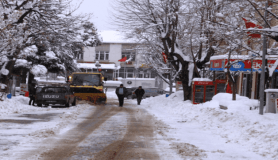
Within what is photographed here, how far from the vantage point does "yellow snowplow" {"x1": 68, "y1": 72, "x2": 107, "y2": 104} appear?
27562 millimetres

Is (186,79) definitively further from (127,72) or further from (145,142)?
(127,72)

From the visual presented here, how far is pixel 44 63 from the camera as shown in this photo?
1390 inches

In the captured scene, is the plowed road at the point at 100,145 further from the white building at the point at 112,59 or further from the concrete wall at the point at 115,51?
the concrete wall at the point at 115,51

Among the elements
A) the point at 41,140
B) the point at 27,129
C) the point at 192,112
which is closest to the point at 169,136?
the point at 41,140

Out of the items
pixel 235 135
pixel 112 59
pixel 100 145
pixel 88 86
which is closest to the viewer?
pixel 100 145

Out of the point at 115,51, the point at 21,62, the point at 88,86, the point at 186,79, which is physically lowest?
the point at 88,86

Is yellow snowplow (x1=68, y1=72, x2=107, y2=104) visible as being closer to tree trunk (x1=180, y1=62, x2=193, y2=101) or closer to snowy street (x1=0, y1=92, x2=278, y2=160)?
tree trunk (x1=180, y1=62, x2=193, y2=101)

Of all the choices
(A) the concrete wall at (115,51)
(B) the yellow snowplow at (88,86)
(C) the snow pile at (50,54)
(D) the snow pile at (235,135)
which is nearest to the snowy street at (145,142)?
(D) the snow pile at (235,135)

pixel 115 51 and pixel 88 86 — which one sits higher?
pixel 115 51

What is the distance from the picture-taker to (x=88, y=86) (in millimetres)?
28547

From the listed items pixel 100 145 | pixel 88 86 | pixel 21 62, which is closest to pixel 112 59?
pixel 21 62

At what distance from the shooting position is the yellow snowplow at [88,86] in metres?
27.6

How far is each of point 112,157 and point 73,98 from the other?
17.7 meters

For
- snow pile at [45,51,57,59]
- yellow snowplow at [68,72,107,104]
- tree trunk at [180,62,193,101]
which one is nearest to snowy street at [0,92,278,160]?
tree trunk at [180,62,193,101]
